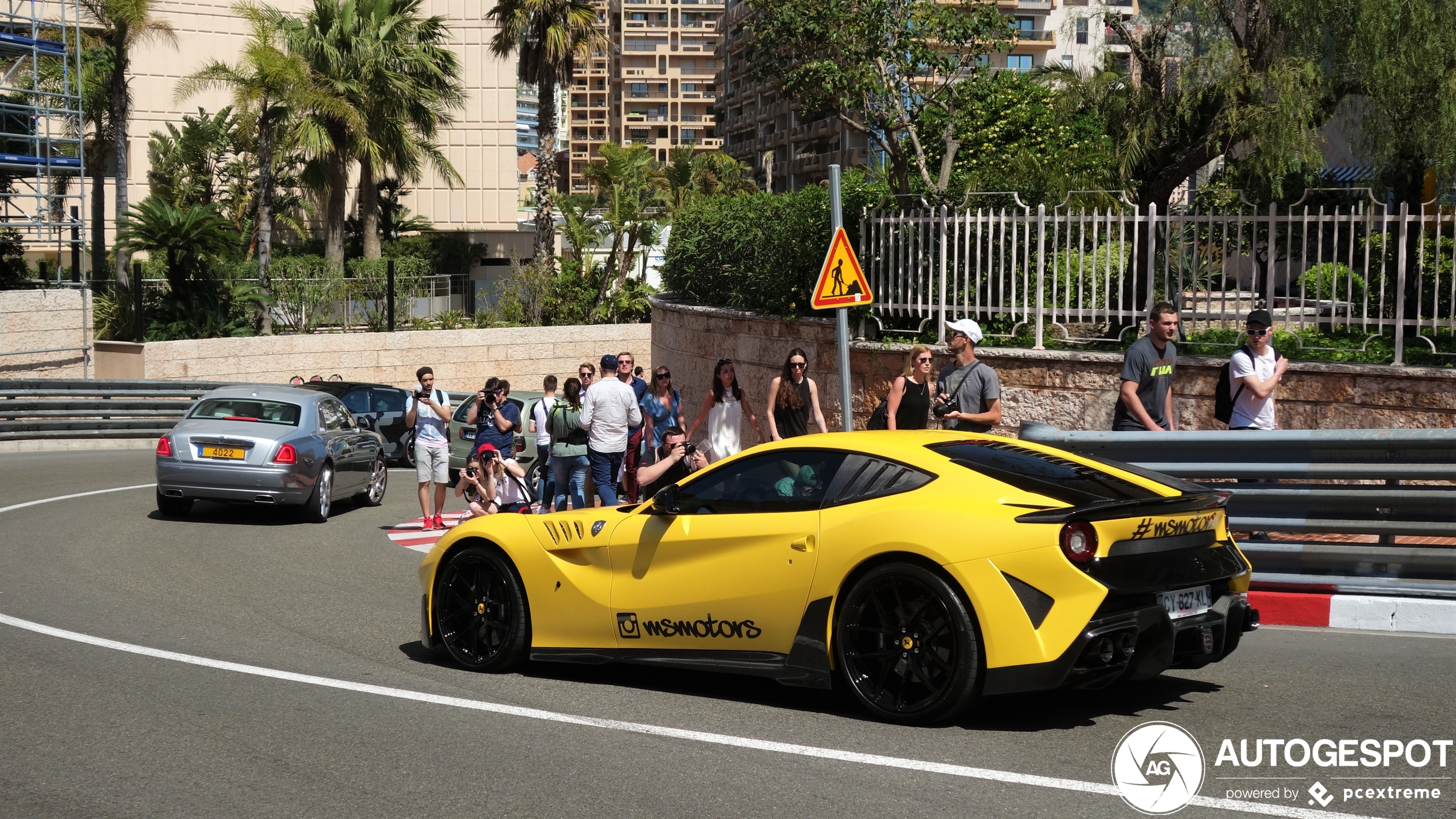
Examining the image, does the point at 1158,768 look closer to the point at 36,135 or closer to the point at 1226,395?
the point at 1226,395

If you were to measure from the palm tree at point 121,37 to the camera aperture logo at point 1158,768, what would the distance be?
33053mm

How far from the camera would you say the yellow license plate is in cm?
1474

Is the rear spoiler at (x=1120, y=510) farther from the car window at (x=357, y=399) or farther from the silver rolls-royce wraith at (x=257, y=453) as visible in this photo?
the car window at (x=357, y=399)

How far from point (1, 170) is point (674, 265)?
19.7m

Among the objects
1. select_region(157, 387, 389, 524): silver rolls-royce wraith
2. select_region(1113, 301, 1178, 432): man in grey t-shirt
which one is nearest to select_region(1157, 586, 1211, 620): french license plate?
select_region(1113, 301, 1178, 432): man in grey t-shirt

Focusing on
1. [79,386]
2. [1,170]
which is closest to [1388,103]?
[79,386]

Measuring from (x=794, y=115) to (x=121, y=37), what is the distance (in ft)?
148

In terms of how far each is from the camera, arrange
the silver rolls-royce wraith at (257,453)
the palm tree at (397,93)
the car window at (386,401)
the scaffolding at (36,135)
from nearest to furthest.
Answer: the silver rolls-royce wraith at (257,453), the car window at (386,401), the scaffolding at (36,135), the palm tree at (397,93)

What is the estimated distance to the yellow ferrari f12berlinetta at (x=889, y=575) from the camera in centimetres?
584

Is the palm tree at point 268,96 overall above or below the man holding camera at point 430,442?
above

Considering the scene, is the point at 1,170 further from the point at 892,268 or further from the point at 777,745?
the point at 777,745

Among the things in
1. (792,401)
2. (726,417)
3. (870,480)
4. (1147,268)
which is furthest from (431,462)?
(870,480)

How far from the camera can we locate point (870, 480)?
654 cm

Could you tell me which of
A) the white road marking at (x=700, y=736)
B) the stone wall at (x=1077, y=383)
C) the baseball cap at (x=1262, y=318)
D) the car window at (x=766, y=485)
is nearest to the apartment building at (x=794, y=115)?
the stone wall at (x=1077, y=383)
